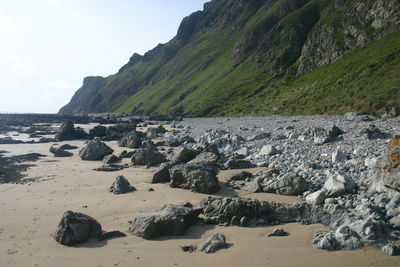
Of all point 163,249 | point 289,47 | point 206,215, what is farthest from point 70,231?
point 289,47

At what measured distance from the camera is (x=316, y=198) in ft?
43.9

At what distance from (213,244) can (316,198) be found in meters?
5.45

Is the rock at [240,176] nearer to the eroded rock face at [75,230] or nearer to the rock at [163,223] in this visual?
the rock at [163,223]

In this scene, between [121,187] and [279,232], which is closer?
[279,232]

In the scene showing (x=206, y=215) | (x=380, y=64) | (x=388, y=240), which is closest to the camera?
(x=388, y=240)

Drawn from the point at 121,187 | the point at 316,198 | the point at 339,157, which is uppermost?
the point at 339,157

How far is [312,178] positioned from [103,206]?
10057 mm

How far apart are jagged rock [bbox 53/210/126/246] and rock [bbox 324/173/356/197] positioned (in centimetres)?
843

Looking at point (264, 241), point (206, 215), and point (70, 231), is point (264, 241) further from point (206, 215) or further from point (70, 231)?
point (70, 231)

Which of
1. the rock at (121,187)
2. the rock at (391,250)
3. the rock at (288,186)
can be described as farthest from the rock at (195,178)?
the rock at (391,250)

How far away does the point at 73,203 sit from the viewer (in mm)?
16281

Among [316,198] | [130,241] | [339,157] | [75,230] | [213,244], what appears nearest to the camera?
[213,244]

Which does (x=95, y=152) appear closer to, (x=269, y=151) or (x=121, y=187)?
(x=121, y=187)

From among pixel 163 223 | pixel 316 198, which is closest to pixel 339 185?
pixel 316 198
